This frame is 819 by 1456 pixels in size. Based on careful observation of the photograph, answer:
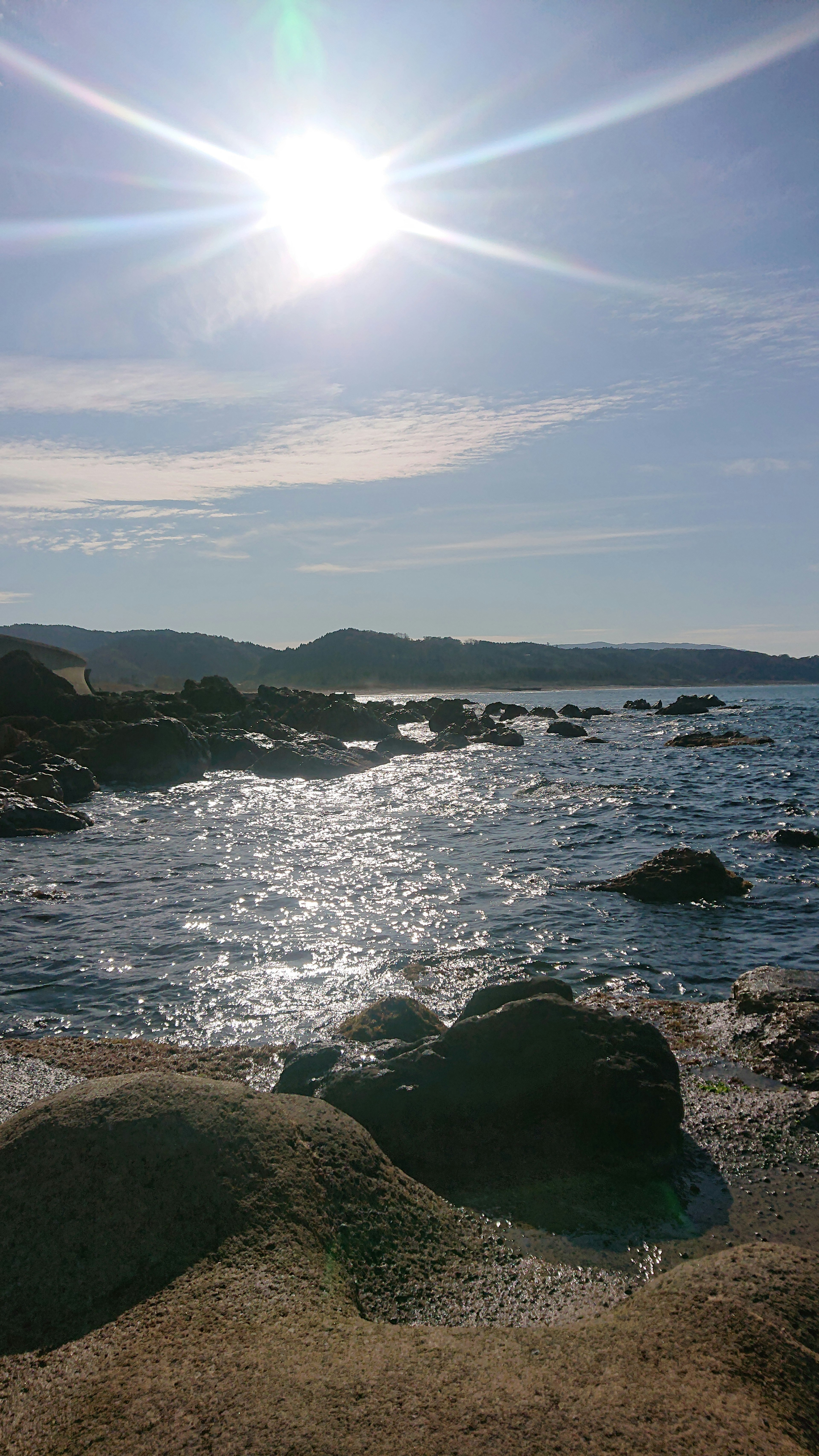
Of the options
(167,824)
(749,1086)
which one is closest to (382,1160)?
(749,1086)

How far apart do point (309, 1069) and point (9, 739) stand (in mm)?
26017

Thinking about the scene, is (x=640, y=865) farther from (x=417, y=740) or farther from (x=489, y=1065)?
(x=417, y=740)

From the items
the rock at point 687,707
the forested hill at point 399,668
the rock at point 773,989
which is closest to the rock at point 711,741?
the rock at point 687,707

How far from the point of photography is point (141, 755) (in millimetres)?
31406

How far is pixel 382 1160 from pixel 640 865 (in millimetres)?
11930

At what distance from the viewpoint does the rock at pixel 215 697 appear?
46688 millimetres

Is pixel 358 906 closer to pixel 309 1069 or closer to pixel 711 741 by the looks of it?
pixel 309 1069

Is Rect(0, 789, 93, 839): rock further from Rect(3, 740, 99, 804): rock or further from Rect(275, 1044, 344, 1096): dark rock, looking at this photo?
→ Rect(275, 1044, 344, 1096): dark rock

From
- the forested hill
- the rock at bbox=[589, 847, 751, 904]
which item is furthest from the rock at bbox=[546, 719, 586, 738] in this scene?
the forested hill

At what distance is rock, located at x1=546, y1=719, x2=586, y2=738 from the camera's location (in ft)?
179

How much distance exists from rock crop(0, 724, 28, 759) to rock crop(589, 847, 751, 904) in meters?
22.6

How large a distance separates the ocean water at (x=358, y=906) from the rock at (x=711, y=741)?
18.2 meters

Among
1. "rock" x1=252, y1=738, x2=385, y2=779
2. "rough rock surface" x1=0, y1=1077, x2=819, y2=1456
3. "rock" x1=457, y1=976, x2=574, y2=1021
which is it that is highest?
"rough rock surface" x1=0, y1=1077, x2=819, y2=1456

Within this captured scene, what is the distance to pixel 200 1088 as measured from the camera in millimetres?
4660
